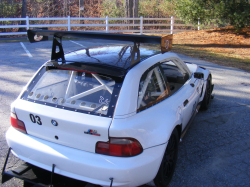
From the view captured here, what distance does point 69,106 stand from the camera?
8.76 feet

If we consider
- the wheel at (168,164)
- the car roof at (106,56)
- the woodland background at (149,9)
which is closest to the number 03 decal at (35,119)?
the car roof at (106,56)

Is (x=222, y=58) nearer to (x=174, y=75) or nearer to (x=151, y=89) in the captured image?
(x=174, y=75)

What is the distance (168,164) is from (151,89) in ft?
3.06

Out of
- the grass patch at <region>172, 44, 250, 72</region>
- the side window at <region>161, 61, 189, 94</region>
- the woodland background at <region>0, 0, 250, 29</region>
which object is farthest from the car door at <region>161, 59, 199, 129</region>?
the woodland background at <region>0, 0, 250, 29</region>

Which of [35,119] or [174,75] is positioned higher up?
[174,75]

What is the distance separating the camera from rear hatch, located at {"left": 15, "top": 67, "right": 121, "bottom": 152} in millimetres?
2453

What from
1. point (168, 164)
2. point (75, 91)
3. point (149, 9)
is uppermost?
point (149, 9)

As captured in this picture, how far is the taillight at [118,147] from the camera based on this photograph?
7.82 feet

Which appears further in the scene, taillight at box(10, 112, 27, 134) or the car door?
the car door

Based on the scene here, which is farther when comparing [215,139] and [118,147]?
[215,139]

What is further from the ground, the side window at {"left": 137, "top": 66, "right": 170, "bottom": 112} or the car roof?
the car roof

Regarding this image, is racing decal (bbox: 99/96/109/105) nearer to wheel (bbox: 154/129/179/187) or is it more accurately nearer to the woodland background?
wheel (bbox: 154/129/179/187)

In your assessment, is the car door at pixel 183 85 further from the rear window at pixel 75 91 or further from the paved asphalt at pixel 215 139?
the rear window at pixel 75 91

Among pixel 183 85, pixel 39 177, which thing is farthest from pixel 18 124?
pixel 183 85
